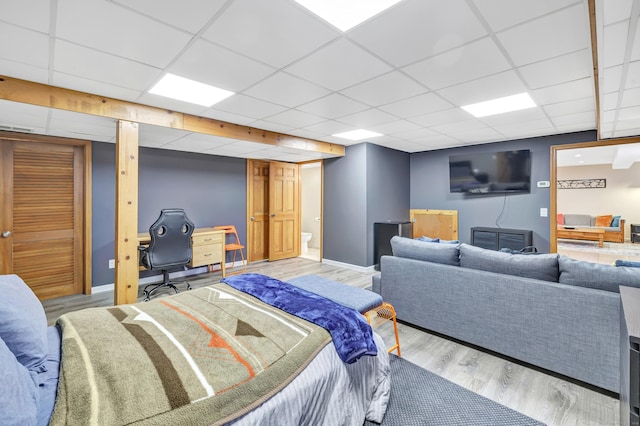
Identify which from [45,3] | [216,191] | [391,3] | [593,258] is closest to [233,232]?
[216,191]

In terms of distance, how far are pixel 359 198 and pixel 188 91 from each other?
3268 mm

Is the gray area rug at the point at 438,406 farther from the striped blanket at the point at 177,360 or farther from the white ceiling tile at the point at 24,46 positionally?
the white ceiling tile at the point at 24,46

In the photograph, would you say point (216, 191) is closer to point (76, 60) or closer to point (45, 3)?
point (76, 60)

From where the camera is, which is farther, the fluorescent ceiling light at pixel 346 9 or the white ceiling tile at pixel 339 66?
the white ceiling tile at pixel 339 66

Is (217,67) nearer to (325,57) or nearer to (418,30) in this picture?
(325,57)

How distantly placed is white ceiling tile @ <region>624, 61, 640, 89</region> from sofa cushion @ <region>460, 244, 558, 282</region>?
1.39m

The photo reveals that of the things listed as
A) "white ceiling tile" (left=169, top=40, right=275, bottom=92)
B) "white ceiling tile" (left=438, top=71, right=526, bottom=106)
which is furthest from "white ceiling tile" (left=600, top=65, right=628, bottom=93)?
"white ceiling tile" (left=169, top=40, right=275, bottom=92)

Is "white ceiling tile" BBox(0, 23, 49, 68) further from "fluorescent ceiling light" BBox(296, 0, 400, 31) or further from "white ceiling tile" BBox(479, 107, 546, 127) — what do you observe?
"white ceiling tile" BBox(479, 107, 546, 127)

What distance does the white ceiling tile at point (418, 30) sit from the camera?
1.62 metres

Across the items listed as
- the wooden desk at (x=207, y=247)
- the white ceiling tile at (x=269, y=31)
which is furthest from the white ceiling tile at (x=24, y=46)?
the wooden desk at (x=207, y=247)

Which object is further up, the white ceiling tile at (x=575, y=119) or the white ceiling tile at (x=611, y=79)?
the white ceiling tile at (x=575, y=119)

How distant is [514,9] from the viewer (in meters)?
1.61

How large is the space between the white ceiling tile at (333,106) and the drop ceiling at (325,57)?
21 millimetres

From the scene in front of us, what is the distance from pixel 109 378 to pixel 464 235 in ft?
19.4
